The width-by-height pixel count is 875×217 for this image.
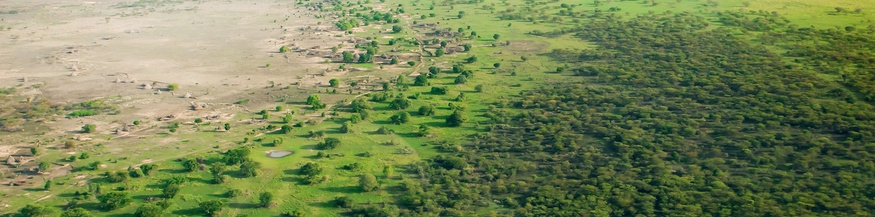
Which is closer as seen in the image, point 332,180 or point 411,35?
point 332,180

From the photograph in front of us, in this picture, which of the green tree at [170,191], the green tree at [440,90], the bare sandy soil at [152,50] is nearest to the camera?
the green tree at [170,191]

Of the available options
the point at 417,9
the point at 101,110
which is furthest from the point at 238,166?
the point at 417,9

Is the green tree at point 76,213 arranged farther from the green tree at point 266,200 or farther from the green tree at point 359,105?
the green tree at point 359,105

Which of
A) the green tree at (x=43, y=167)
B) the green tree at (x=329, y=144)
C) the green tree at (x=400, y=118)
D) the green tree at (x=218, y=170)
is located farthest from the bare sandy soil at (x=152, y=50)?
the green tree at (x=400, y=118)

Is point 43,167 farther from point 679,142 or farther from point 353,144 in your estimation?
point 679,142

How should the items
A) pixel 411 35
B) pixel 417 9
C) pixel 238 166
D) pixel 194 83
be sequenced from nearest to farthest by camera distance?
pixel 238 166
pixel 194 83
pixel 411 35
pixel 417 9

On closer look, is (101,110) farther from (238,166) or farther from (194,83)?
(238,166)

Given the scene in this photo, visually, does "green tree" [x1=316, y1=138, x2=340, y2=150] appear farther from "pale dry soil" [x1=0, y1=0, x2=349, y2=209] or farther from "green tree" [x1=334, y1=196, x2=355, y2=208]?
"green tree" [x1=334, y1=196, x2=355, y2=208]
